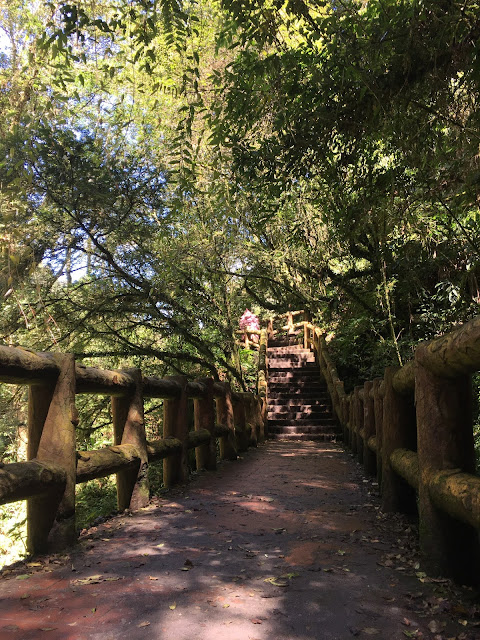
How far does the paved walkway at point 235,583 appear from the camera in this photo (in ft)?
6.59

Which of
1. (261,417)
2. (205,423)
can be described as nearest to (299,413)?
(261,417)

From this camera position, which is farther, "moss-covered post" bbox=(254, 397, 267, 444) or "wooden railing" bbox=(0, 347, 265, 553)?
"moss-covered post" bbox=(254, 397, 267, 444)

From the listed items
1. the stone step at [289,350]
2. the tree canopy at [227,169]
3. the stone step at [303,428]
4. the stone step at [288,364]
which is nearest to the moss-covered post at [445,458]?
the tree canopy at [227,169]

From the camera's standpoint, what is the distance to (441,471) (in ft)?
8.64

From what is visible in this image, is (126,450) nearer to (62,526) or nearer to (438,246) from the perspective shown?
→ (62,526)

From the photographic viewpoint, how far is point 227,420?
8125mm

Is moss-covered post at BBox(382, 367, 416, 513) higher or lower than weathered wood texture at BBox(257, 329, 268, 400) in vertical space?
lower

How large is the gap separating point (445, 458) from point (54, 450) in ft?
7.15

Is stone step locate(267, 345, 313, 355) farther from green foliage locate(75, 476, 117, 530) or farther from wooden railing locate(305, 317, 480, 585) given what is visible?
wooden railing locate(305, 317, 480, 585)

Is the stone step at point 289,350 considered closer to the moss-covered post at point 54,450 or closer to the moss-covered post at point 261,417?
the moss-covered post at point 261,417

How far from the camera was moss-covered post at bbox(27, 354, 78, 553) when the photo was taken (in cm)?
308

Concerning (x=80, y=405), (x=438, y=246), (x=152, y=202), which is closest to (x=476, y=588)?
(x=152, y=202)

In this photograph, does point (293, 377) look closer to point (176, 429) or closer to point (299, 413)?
point (299, 413)

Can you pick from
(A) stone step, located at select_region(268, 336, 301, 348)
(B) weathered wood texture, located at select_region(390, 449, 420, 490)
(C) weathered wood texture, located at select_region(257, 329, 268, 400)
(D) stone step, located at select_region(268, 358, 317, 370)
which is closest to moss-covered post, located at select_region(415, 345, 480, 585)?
(B) weathered wood texture, located at select_region(390, 449, 420, 490)
